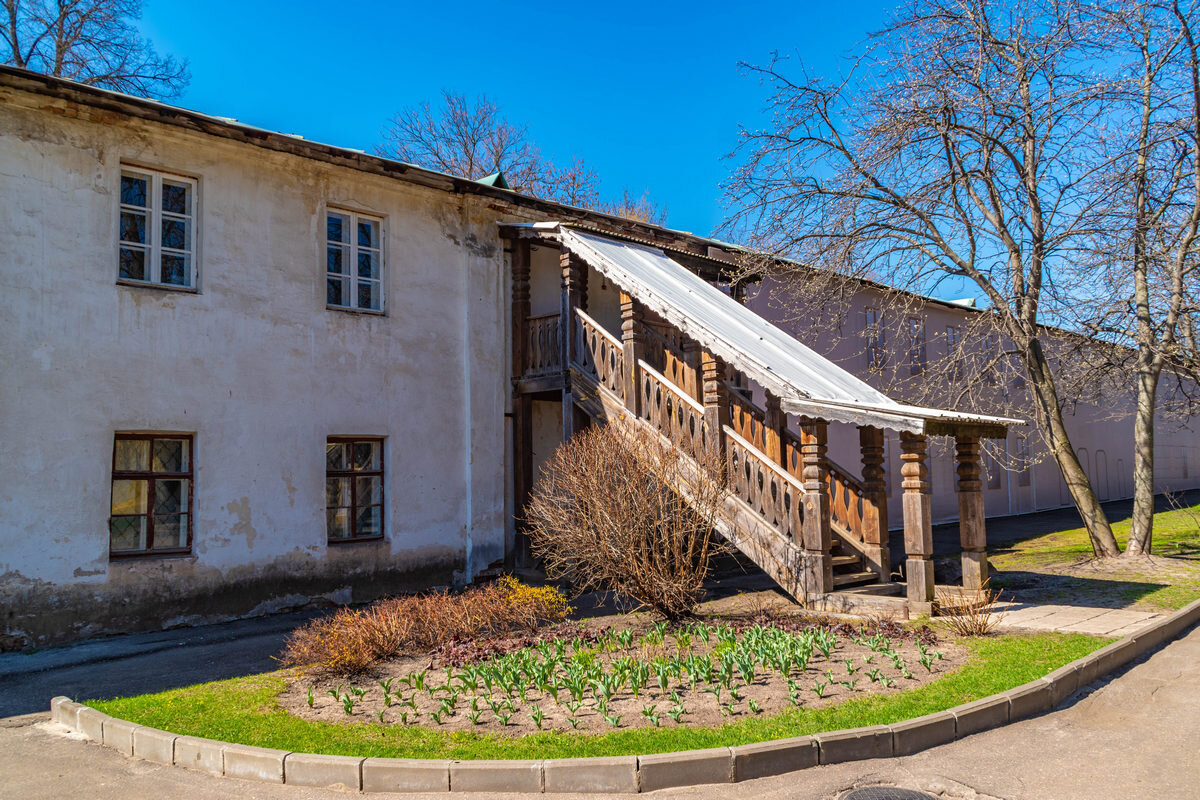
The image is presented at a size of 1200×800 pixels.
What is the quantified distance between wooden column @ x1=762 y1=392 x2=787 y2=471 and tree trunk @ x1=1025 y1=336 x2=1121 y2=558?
4.78 metres

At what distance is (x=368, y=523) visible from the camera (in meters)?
12.7

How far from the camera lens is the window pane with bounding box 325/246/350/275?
41.9ft

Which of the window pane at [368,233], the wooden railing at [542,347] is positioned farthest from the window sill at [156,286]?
the wooden railing at [542,347]

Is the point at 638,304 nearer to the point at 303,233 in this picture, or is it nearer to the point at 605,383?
the point at 605,383

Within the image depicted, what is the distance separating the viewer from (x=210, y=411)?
1106 cm

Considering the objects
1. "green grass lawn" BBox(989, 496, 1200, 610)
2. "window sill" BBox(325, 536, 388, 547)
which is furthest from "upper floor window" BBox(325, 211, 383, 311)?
"green grass lawn" BBox(989, 496, 1200, 610)

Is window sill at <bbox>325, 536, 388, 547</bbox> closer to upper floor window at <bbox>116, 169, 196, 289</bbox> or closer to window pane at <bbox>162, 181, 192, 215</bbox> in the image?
upper floor window at <bbox>116, 169, 196, 289</bbox>

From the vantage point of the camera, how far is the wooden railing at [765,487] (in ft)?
34.2

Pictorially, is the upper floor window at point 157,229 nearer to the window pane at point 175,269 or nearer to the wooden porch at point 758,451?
the window pane at point 175,269

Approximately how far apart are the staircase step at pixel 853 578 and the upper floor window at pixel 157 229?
9.21 meters

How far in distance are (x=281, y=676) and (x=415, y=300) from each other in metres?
6.98

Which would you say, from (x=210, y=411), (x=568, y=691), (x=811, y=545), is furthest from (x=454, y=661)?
(x=210, y=411)

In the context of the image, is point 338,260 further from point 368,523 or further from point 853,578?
point 853,578

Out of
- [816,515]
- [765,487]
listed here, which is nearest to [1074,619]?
[816,515]
